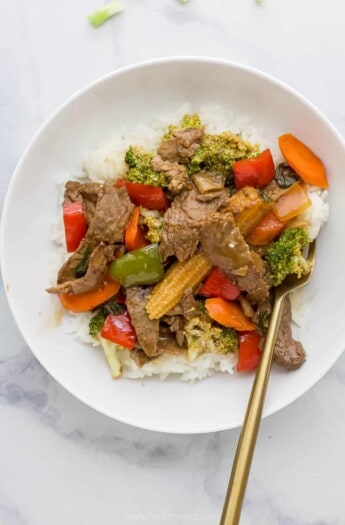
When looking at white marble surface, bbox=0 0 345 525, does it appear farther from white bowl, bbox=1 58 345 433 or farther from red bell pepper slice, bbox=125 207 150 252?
red bell pepper slice, bbox=125 207 150 252

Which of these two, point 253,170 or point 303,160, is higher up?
point 303,160

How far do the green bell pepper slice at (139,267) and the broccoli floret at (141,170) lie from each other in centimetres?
A: 39

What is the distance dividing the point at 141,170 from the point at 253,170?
0.68 m

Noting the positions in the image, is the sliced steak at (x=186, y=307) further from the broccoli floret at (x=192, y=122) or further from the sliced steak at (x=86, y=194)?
the broccoli floret at (x=192, y=122)

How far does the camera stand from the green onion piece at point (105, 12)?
392cm

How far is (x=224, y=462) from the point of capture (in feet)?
Answer: 13.6

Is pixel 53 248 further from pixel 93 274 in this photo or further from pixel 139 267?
pixel 139 267

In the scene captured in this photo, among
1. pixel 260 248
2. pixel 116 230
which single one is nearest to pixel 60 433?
pixel 116 230

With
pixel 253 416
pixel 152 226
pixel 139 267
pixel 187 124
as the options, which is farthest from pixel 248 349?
pixel 187 124

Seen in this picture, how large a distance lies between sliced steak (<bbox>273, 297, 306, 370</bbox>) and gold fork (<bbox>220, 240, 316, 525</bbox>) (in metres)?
0.13

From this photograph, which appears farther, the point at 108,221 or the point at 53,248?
the point at 53,248

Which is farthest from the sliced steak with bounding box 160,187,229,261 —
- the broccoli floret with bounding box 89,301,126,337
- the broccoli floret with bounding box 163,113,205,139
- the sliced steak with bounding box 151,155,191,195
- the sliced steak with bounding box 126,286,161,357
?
the broccoli floret with bounding box 89,301,126,337

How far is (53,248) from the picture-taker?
3910 mm

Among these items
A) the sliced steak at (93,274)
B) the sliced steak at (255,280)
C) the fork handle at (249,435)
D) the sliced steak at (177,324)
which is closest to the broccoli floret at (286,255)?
the sliced steak at (255,280)
